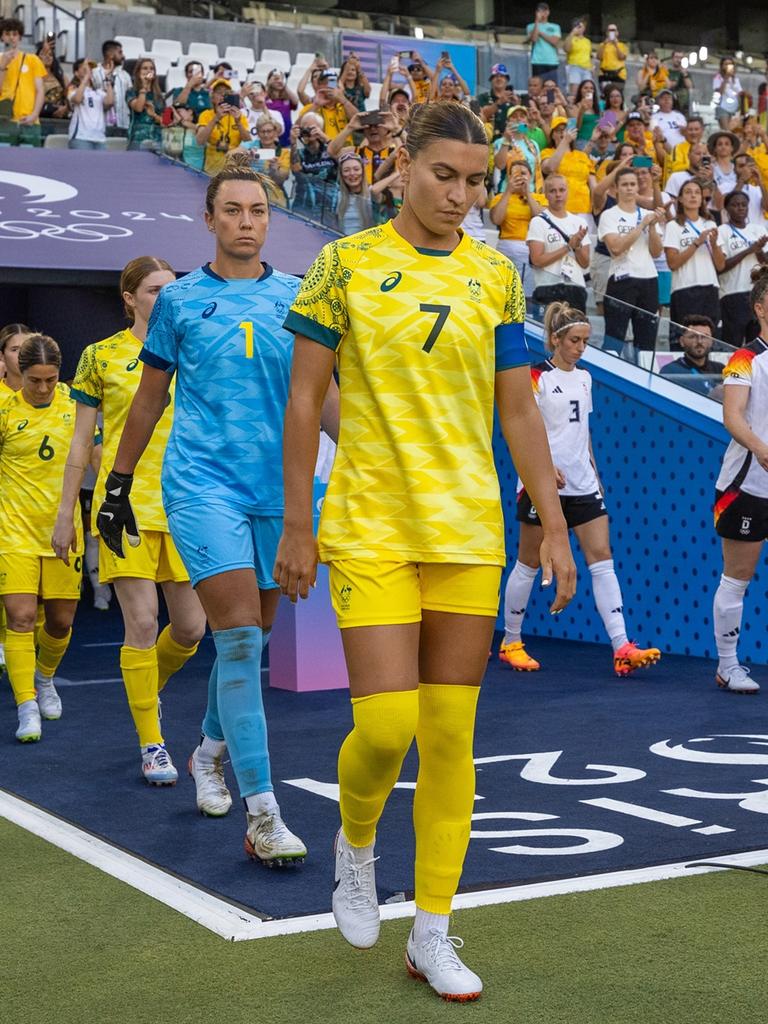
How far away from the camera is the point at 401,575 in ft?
11.3

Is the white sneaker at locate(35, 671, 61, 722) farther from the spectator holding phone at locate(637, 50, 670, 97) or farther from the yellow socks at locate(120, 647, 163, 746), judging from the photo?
the spectator holding phone at locate(637, 50, 670, 97)

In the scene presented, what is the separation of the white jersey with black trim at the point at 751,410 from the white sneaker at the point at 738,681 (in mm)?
1049

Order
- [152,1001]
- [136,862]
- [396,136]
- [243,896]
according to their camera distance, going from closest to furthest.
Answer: [152,1001] < [243,896] < [136,862] < [396,136]

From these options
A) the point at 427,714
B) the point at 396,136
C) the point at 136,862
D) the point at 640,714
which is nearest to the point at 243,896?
the point at 136,862

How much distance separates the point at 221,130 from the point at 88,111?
4.69 feet

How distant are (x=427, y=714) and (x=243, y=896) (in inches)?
Answer: 42.0

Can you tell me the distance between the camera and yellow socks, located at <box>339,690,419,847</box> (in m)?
3.38

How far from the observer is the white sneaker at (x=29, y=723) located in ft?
22.8

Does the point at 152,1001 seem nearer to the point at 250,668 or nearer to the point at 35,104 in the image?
the point at 250,668

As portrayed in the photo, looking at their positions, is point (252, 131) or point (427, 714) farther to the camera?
point (252, 131)

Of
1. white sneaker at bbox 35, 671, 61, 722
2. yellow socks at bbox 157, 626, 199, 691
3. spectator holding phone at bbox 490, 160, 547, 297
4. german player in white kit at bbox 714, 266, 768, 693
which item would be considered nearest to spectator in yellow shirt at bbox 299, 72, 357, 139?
spectator holding phone at bbox 490, 160, 547, 297

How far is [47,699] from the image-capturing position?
25.5ft

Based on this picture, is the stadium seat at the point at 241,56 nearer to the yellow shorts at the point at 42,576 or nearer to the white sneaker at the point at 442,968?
the yellow shorts at the point at 42,576

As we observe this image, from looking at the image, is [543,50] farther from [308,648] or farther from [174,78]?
[308,648]
